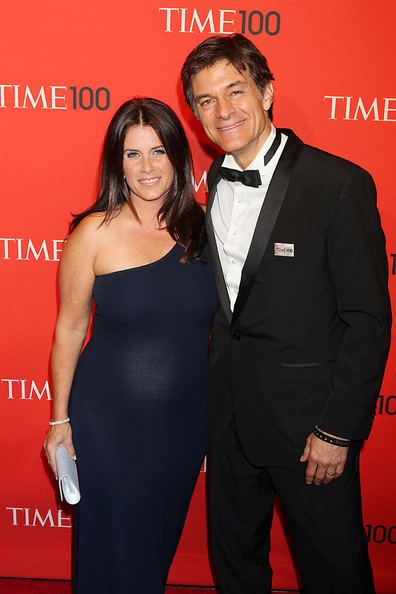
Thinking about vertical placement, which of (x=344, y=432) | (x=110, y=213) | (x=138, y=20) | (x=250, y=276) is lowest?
(x=344, y=432)

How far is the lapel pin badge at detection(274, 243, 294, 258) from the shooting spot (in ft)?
5.90

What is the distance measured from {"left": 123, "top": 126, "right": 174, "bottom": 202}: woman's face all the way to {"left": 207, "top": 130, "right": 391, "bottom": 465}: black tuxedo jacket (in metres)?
0.28

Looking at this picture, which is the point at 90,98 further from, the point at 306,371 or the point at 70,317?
the point at 306,371

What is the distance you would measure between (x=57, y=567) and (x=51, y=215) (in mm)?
1457

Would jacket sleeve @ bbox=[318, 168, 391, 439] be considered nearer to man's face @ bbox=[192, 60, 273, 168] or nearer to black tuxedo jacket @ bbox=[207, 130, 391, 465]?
black tuxedo jacket @ bbox=[207, 130, 391, 465]

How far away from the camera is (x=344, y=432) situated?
70.7 inches

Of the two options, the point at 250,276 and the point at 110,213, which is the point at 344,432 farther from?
the point at 110,213

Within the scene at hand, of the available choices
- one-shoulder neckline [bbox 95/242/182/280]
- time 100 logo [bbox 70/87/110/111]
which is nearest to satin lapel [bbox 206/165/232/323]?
one-shoulder neckline [bbox 95/242/182/280]

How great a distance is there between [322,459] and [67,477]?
0.72 m

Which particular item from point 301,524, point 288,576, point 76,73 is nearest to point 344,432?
point 301,524

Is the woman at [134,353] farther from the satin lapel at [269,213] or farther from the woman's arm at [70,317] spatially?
the satin lapel at [269,213]

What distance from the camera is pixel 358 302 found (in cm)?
173

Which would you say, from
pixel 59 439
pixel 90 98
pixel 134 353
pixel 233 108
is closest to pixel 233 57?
pixel 233 108

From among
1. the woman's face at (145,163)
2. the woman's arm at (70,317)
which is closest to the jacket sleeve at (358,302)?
the woman's face at (145,163)
